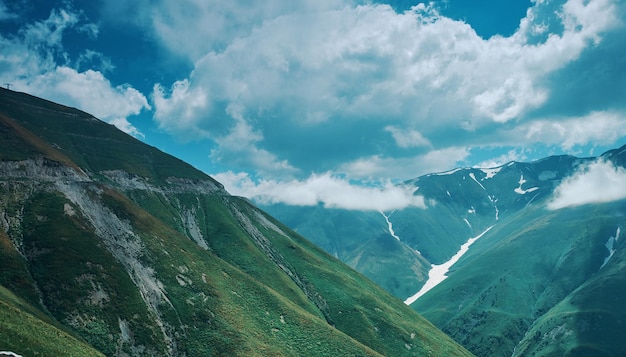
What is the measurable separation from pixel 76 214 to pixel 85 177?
40951mm

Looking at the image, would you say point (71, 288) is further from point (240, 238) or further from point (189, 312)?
point (240, 238)

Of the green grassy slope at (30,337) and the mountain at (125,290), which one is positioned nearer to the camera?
the green grassy slope at (30,337)

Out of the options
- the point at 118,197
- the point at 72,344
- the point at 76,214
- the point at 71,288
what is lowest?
the point at 72,344

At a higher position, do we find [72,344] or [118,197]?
[118,197]

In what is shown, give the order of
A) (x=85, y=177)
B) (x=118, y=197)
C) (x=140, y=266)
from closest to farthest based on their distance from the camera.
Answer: (x=140, y=266), (x=118, y=197), (x=85, y=177)

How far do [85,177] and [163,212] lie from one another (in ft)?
132

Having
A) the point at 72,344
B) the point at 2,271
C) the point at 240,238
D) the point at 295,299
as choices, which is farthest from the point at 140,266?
the point at 240,238

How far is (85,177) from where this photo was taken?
516 ft

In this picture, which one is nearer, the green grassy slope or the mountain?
the green grassy slope

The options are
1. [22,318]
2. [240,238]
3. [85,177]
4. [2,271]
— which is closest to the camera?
[22,318]

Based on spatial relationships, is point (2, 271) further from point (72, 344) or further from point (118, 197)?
point (118, 197)

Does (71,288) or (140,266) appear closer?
(71,288)

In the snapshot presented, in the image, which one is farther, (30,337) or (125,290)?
(125,290)

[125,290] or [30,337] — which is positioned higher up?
[125,290]
